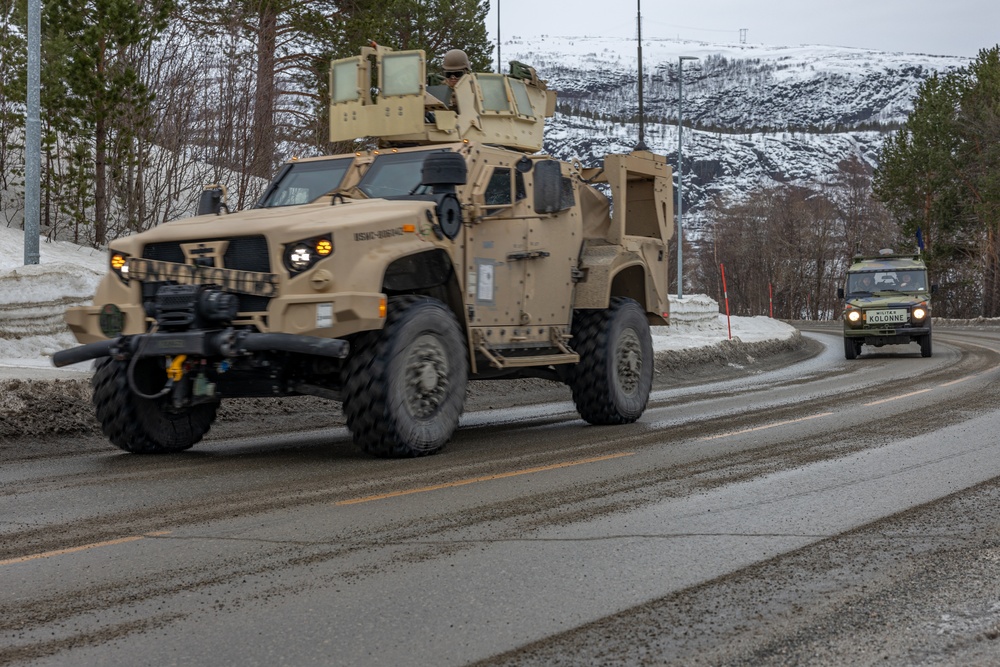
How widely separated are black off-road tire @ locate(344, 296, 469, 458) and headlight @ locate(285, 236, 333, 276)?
710 millimetres

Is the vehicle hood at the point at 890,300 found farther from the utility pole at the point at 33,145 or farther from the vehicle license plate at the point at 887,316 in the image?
the utility pole at the point at 33,145

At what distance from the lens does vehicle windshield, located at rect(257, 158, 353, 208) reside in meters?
10.1

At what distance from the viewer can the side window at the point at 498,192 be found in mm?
9983

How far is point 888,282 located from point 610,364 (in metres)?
16.3

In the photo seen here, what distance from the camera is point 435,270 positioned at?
926cm

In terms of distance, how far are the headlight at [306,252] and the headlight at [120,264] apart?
145cm

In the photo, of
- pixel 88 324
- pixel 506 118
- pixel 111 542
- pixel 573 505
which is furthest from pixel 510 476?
pixel 506 118

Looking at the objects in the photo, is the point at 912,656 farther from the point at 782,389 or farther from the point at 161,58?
the point at 161,58

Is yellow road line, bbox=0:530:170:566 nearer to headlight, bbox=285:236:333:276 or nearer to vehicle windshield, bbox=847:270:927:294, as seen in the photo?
headlight, bbox=285:236:333:276

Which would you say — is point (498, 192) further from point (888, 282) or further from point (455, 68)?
point (888, 282)

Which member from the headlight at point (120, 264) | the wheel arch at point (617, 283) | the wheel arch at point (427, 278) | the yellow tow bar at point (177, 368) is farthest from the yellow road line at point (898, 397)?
the headlight at point (120, 264)

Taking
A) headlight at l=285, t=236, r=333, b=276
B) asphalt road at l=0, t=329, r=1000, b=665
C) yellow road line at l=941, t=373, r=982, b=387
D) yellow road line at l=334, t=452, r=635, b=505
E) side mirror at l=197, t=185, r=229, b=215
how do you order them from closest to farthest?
asphalt road at l=0, t=329, r=1000, b=665, yellow road line at l=334, t=452, r=635, b=505, headlight at l=285, t=236, r=333, b=276, side mirror at l=197, t=185, r=229, b=215, yellow road line at l=941, t=373, r=982, b=387

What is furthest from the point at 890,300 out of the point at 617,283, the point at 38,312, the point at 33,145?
the point at 38,312

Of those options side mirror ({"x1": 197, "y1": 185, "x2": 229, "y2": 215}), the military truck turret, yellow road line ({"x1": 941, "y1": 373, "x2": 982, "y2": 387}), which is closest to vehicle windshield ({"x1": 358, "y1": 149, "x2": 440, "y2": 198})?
side mirror ({"x1": 197, "y1": 185, "x2": 229, "y2": 215})
